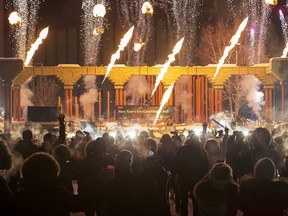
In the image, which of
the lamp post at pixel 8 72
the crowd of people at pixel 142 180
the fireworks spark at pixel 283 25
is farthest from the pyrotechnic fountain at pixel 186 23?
the crowd of people at pixel 142 180

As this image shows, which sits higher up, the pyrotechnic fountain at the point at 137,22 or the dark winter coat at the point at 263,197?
the pyrotechnic fountain at the point at 137,22

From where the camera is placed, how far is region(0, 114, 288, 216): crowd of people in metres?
4.54

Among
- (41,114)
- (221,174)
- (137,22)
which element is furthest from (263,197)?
(137,22)

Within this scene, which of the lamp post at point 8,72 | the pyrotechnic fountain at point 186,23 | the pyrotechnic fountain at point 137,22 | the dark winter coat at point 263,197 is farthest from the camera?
the pyrotechnic fountain at point 186,23

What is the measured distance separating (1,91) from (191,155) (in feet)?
126

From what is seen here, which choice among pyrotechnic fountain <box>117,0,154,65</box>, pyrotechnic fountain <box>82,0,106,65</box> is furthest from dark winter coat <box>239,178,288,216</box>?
pyrotechnic fountain <box>82,0,106,65</box>

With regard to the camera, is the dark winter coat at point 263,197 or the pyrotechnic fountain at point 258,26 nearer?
the dark winter coat at point 263,197

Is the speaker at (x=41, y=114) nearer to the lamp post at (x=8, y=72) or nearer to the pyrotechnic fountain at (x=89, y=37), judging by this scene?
the lamp post at (x=8, y=72)

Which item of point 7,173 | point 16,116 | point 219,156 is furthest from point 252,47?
point 7,173

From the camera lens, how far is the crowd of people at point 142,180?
179 inches

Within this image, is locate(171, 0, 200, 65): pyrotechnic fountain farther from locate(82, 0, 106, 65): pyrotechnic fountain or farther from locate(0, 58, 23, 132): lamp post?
locate(0, 58, 23, 132): lamp post

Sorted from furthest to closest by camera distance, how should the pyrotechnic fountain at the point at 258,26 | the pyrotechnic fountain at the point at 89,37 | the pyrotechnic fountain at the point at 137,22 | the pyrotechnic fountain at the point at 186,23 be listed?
the pyrotechnic fountain at the point at 89,37 < the pyrotechnic fountain at the point at 186,23 < the pyrotechnic fountain at the point at 137,22 < the pyrotechnic fountain at the point at 258,26

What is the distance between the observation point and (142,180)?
6.46 m

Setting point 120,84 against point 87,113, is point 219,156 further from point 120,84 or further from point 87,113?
point 87,113
